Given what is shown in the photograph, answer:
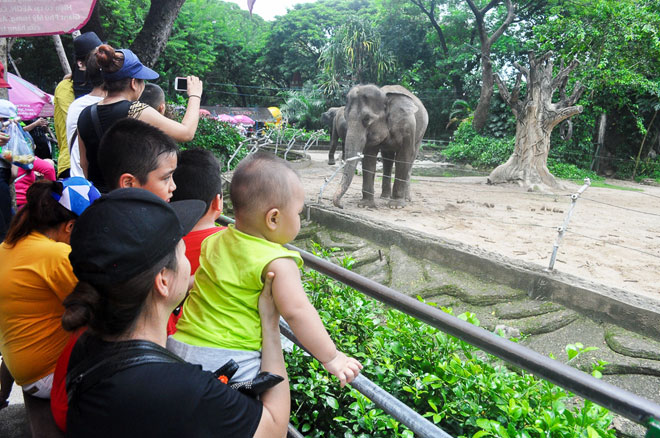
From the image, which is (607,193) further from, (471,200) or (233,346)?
(233,346)

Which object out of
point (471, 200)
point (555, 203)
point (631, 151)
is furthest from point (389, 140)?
point (631, 151)

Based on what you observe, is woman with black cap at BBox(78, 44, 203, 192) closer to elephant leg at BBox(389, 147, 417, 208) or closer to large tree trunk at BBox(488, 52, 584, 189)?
elephant leg at BBox(389, 147, 417, 208)

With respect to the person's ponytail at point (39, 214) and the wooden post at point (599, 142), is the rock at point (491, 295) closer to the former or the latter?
the person's ponytail at point (39, 214)

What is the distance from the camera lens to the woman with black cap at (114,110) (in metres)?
2.02

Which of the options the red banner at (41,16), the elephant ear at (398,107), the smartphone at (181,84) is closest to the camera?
the red banner at (41,16)

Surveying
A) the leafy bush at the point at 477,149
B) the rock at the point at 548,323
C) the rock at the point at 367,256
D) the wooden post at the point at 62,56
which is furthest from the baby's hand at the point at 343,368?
→ the leafy bush at the point at 477,149

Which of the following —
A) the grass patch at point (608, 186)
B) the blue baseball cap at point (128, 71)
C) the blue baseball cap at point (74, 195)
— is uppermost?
the blue baseball cap at point (128, 71)

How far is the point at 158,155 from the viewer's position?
1.74 m

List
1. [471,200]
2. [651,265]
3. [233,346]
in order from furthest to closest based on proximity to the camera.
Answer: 1. [471,200]
2. [651,265]
3. [233,346]

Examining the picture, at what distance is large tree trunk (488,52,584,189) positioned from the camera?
10.1 meters

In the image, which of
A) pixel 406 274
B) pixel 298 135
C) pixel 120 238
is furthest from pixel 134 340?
pixel 298 135

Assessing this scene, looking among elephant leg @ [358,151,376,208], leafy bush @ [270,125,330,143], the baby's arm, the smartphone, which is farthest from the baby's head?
leafy bush @ [270,125,330,143]

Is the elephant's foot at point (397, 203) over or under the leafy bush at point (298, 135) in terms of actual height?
under

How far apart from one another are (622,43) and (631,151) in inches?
172
